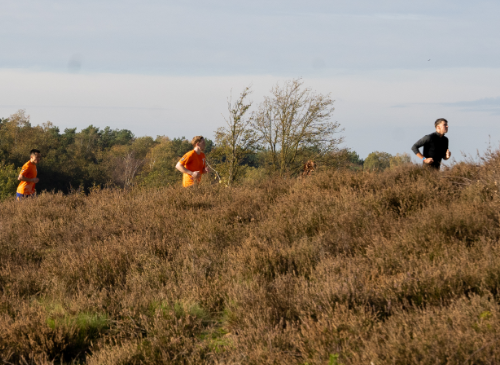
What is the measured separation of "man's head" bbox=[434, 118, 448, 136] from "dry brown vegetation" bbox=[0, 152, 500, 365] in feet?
3.73

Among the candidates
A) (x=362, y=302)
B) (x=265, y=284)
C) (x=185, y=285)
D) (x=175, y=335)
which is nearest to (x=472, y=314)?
(x=362, y=302)

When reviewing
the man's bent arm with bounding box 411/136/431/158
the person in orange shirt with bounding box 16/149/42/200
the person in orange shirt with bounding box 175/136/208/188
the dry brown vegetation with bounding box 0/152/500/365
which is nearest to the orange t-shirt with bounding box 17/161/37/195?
the person in orange shirt with bounding box 16/149/42/200

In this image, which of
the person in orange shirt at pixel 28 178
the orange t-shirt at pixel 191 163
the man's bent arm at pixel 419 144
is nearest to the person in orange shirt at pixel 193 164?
the orange t-shirt at pixel 191 163

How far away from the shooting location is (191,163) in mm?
8383

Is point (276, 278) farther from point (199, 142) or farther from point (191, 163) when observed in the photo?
point (199, 142)

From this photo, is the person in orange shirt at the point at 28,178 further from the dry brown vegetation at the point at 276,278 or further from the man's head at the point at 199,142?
the man's head at the point at 199,142

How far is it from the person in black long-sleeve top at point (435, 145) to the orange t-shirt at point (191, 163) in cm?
401

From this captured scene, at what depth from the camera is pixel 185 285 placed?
4418mm

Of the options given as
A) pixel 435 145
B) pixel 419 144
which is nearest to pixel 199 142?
pixel 419 144

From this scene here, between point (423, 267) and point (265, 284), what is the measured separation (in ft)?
4.78

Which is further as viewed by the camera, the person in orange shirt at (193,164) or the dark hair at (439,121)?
the person in orange shirt at (193,164)

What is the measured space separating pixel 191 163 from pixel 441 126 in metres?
4.65

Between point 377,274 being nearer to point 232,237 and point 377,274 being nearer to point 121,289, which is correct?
point 232,237

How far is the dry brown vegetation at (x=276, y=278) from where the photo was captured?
3043 mm
